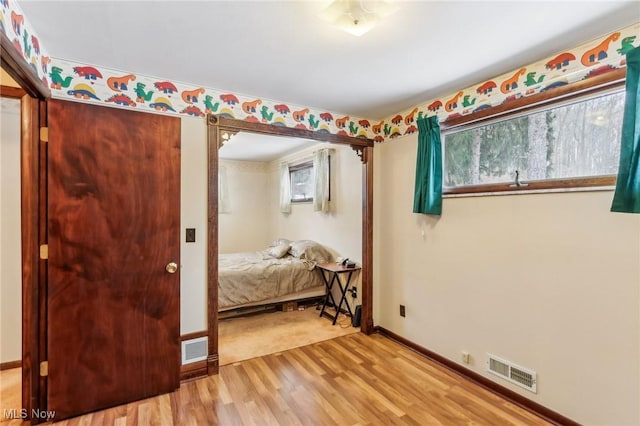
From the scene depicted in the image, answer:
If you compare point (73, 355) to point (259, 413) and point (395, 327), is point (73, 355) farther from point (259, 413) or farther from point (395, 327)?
point (395, 327)

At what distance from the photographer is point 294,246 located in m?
4.60

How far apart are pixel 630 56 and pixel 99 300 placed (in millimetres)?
3397

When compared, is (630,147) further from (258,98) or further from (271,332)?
(271,332)

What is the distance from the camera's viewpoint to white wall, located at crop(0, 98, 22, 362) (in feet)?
8.35

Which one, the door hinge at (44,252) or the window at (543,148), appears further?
the door hinge at (44,252)

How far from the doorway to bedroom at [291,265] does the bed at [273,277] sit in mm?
11

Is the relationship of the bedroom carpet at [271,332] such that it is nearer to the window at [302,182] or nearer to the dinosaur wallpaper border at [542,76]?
the window at [302,182]

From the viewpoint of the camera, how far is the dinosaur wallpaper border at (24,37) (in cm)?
145

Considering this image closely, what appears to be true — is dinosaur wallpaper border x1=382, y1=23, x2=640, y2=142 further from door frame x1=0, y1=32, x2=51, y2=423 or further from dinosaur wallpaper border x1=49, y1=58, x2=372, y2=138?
door frame x1=0, y1=32, x2=51, y2=423

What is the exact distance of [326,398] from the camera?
2.28 m

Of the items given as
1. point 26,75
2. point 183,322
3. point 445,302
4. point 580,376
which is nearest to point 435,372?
point 445,302

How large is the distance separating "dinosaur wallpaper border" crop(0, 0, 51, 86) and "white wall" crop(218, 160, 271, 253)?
156 inches

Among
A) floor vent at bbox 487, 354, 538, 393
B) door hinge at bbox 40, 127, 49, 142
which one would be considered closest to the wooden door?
door hinge at bbox 40, 127, 49, 142

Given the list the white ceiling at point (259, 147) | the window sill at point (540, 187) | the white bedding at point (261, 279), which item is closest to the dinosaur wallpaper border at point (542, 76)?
the window sill at point (540, 187)
